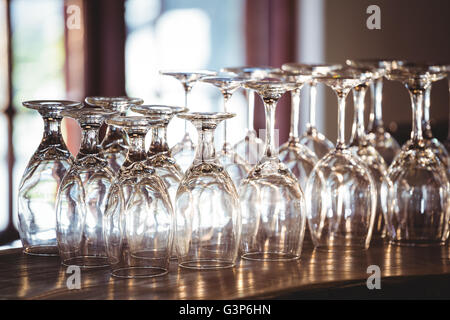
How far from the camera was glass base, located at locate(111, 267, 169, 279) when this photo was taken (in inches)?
45.6

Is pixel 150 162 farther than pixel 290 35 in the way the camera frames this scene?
No

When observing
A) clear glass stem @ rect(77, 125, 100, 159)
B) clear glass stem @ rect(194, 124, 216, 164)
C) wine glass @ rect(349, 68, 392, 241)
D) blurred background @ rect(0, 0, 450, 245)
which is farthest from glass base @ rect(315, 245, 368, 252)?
blurred background @ rect(0, 0, 450, 245)

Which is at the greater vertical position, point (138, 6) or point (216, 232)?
point (138, 6)

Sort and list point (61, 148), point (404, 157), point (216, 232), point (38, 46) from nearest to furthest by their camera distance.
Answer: point (216, 232) < point (61, 148) < point (404, 157) < point (38, 46)

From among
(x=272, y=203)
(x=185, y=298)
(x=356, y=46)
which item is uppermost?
(x=356, y=46)

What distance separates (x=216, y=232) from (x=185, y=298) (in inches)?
8.8

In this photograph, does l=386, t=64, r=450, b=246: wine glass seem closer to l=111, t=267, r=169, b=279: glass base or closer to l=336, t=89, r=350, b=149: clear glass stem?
l=336, t=89, r=350, b=149: clear glass stem

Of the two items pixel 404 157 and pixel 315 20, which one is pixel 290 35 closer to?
pixel 315 20

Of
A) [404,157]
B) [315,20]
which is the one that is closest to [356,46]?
[315,20]

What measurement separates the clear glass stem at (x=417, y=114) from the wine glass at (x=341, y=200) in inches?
4.8

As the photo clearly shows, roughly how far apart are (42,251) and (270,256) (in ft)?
1.30

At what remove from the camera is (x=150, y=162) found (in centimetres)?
125

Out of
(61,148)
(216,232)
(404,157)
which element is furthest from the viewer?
(404,157)

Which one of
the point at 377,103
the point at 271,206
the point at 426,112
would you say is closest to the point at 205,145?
the point at 271,206
